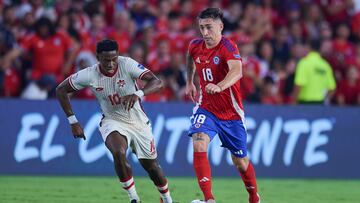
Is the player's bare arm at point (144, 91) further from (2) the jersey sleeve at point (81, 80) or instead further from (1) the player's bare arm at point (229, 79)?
(1) the player's bare arm at point (229, 79)

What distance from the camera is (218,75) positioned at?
11477 mm

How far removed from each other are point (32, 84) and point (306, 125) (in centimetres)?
538

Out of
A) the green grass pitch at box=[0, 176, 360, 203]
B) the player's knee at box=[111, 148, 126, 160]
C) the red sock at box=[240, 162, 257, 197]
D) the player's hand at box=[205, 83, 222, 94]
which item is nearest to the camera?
the player's hand at box=[205, 83, 222, 94]

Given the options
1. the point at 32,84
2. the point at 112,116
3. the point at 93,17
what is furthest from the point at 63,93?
the point at 93,17

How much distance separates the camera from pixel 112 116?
1165cm

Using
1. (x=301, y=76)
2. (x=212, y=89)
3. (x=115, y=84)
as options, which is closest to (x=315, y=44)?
(x=301, y=76)

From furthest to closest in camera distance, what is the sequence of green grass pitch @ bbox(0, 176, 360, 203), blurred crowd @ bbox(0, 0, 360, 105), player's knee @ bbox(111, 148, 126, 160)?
blurred crowd @ bbox(0, 0, 360, 105) < green grass pitch @ bbox(0, 176, 360, 203) < player's knee @ bbox(111, 148, 126, 160)

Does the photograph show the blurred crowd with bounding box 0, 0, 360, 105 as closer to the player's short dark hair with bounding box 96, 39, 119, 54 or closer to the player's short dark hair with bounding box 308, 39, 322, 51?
the player's short dark hair with bounding box 308, 39, 322, 51

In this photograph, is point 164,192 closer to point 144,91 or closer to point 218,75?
point 144,91

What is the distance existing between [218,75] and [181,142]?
6.20 m

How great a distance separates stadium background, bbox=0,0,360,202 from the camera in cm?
1683

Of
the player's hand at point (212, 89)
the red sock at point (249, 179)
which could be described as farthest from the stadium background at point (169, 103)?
the player's hand at point (212, 89)

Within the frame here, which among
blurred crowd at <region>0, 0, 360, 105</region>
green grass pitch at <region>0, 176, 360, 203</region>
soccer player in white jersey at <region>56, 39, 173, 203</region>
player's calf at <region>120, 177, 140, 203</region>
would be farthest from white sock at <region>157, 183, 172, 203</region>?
blurred crowd at <region>0, 0, 360, 105</region>

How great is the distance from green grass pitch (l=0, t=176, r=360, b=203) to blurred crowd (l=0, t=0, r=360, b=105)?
2.69 metres
